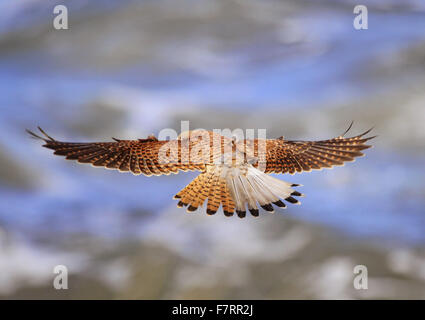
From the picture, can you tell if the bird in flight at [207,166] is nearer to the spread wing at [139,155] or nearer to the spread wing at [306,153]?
the spread wing at [139,155]

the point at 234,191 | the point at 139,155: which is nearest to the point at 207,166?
the point at 234,191

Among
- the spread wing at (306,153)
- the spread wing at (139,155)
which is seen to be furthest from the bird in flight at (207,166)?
the spread wing at (306,153)

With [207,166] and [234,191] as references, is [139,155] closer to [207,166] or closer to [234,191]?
[207,166]

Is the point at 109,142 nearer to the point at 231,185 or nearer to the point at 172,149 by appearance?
the point at 172,149

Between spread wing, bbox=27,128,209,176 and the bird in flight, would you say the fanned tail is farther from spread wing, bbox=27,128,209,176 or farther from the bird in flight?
spread wing, bbox=27,128,209,176

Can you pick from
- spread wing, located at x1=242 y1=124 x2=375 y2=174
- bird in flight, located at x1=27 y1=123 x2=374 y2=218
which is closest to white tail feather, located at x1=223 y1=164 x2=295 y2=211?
bird in flight, located at x1=27 y1=123 x2=374 y2=218

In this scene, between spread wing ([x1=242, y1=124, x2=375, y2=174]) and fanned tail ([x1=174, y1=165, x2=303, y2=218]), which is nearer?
fanned tail ([x1=174, y1=165, x2=303, y2=218])
